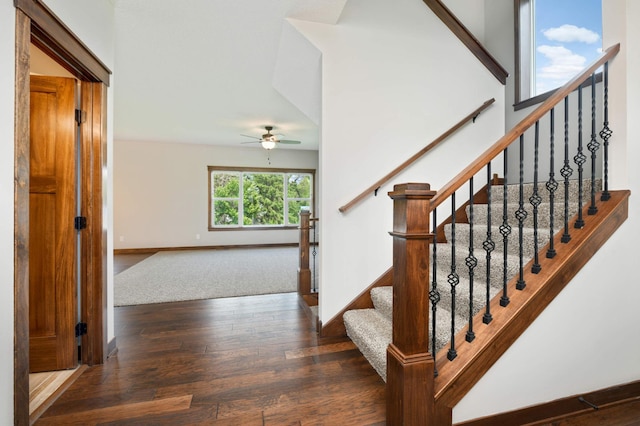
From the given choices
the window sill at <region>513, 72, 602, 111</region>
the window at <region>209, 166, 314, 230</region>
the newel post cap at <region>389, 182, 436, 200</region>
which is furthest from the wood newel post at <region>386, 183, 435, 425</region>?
the window at <region>209, 166, 314, 230</region>

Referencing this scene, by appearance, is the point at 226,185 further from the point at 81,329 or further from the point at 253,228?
the point at 81,329

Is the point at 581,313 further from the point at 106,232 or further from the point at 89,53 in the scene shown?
the point at 89,53

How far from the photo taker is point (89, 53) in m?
1.80

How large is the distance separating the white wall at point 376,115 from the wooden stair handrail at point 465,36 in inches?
2.1

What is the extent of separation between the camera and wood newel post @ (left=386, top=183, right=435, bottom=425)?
1.23 metres

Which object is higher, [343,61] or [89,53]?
[343,61]

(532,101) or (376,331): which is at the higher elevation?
(532,101)

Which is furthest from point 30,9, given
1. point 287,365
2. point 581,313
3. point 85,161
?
point 581,313

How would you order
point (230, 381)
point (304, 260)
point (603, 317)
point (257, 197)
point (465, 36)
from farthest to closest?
point (257, 197), point (304, 260), point (465, 36), point (230, 381), point (603, 317)

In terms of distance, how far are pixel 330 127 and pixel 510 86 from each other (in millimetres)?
2237

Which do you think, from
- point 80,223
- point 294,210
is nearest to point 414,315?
point 80,223

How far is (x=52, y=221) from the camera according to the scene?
1857 millimetres

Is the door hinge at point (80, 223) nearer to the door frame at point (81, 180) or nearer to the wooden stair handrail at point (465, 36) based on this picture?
the door frame at point (81, 180)

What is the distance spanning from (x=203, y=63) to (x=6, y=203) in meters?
2.47
